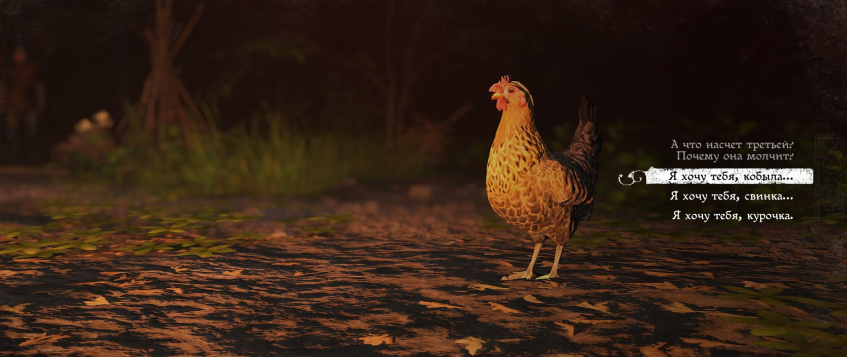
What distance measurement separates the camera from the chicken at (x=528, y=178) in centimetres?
372

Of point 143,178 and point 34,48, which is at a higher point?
point 34,48

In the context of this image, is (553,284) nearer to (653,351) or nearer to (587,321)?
(587,321)

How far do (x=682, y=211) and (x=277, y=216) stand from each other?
166 inches

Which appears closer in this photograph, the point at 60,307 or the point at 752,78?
the point at 60,307

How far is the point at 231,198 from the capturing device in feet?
26.6

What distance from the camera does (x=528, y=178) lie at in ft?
12.2

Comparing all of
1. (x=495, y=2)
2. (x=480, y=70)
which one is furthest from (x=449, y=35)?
(x=495, y=2)

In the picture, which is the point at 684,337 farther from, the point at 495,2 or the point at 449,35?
the point at 449,35

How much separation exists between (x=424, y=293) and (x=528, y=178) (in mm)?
860

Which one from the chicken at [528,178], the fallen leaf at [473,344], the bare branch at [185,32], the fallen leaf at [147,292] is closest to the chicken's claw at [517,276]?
the chicken at [528,178]

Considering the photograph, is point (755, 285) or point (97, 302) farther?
point (755, 285)

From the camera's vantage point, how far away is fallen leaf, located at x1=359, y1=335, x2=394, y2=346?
112 inches

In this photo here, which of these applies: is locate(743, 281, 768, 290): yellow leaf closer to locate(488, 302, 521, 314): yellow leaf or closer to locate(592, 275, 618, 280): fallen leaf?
locate(592, 275, 618, 280): fallen leaf

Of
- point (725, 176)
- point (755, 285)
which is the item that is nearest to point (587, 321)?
point (755, 285)
